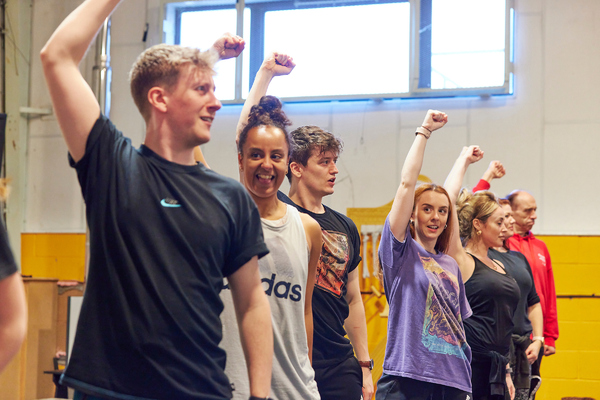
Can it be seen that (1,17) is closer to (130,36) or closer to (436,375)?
(130,36)

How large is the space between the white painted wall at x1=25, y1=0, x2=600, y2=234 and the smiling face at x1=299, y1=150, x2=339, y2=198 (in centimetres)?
264

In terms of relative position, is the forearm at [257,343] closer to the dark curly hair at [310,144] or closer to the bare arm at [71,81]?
the bare arm at [71,81]

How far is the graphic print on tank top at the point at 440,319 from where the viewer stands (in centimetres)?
237

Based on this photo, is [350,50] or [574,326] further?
[350,50]

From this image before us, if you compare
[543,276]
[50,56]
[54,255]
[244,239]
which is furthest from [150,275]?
[54,255]


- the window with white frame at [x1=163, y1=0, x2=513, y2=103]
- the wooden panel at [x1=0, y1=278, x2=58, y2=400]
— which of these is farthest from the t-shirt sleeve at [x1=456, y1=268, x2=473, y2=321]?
the wooden panel at [x1=0, y1=278, x2=58, y2=400]

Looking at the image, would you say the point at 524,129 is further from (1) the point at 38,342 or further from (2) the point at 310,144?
(1) the point at 38,342

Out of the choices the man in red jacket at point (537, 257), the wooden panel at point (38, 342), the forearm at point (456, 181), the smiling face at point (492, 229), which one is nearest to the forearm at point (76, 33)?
the forearm at point (456, 181)

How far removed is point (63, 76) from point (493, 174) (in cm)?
314

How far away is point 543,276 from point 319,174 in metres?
2.32

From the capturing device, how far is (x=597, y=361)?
4.48m

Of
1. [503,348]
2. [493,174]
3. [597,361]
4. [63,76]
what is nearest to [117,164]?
[63,76]

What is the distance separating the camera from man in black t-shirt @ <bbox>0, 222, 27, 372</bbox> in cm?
92

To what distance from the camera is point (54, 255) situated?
5.41 meters
